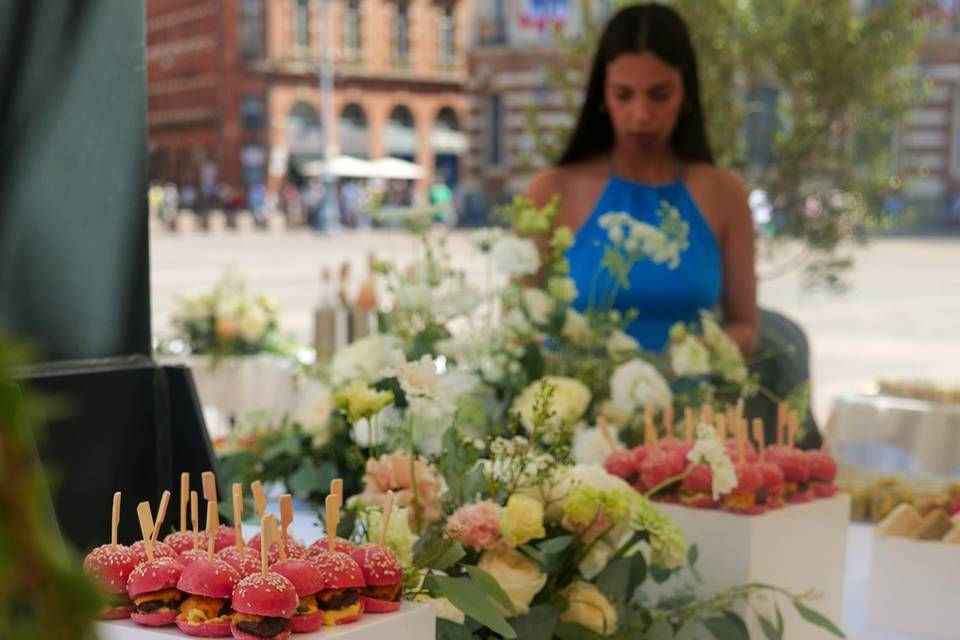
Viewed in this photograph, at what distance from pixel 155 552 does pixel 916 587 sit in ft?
3.73

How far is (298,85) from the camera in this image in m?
40.7

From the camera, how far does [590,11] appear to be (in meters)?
5.46

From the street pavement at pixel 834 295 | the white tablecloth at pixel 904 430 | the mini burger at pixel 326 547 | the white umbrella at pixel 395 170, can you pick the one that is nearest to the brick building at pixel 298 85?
the white umbrella at pixel 395 170

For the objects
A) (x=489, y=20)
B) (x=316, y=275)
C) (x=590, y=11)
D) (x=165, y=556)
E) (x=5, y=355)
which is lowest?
(x=316, y=275)

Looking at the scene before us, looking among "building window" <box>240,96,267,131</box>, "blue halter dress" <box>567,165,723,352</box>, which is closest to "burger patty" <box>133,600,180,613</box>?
"blue halter dress" <box>567,165,723,352</box>

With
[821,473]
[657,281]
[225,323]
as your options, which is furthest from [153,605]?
[225,323]

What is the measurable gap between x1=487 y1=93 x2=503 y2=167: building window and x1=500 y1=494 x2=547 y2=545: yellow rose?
3052cm

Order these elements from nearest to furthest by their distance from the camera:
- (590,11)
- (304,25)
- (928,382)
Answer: (928,382), (590,11), (304,25)

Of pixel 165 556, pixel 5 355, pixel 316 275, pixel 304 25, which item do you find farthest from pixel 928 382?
pixel 304 25

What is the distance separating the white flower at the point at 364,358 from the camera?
7.47 ft

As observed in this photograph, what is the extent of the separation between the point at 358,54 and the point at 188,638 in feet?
136

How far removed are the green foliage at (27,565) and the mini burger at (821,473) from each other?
1.63 meters

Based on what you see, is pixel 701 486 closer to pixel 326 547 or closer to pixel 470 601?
pixel 470 601

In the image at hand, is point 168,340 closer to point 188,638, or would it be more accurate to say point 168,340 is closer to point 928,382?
point 928,382
